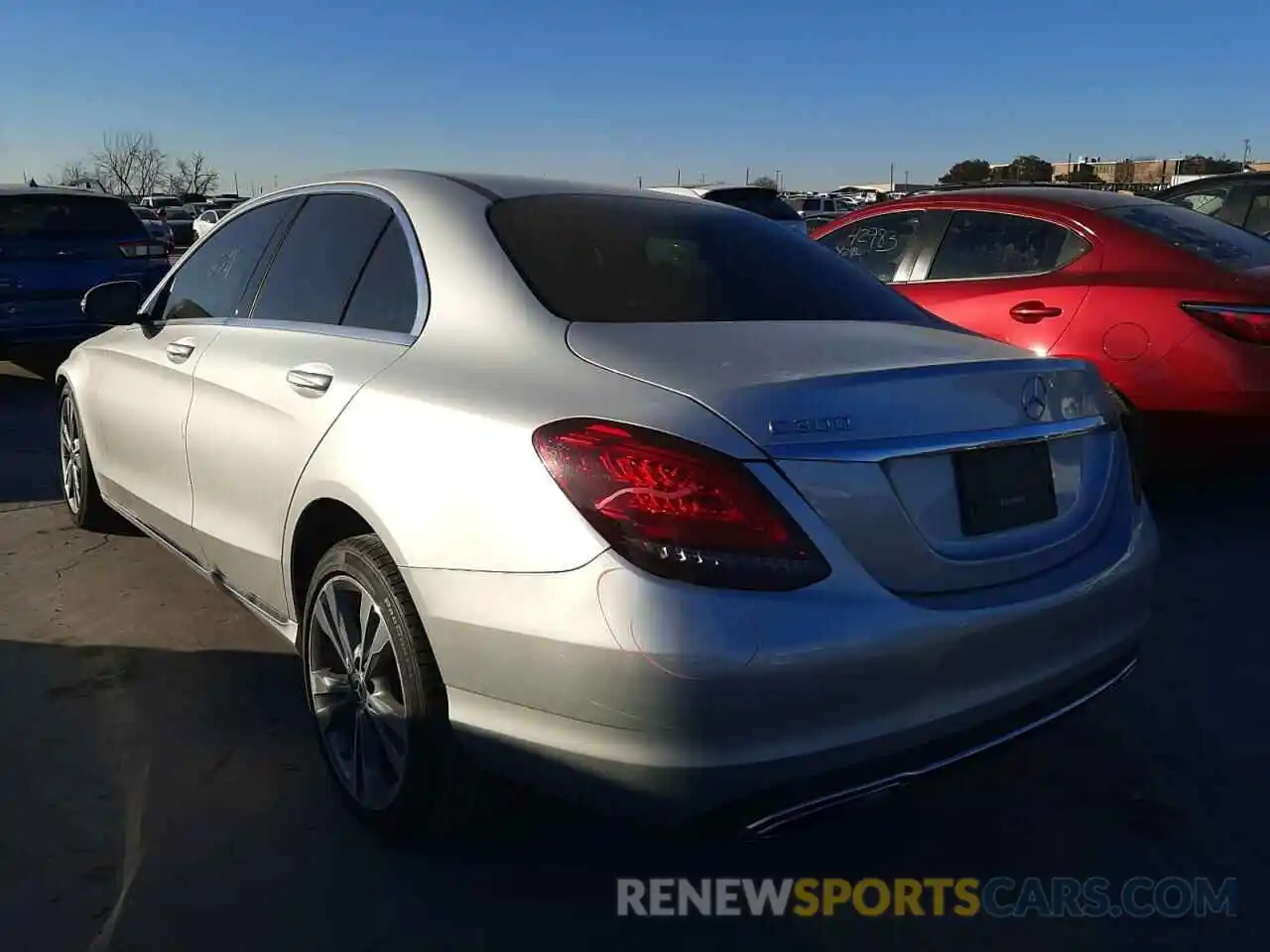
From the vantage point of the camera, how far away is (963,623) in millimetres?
2094

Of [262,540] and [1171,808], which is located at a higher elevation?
[262,540]

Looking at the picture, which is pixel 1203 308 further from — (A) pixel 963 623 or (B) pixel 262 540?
(B) pixel 262 540

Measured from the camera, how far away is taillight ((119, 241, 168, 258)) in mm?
8992

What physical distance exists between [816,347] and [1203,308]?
325 cm

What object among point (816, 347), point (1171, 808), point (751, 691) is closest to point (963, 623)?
point (751, 691)

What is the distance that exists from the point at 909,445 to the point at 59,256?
832cm

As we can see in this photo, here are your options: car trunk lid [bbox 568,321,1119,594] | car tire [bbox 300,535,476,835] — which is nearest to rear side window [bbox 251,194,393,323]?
car tire [bbox 300,535,476,835]

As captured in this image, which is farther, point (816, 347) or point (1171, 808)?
point (1171, 808)

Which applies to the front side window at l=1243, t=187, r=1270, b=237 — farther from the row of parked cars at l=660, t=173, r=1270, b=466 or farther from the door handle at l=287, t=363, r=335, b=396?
the door handle at l=287, t=363, r=335, b=396

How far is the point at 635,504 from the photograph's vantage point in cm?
195

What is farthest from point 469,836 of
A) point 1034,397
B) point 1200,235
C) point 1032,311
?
point 1200,235

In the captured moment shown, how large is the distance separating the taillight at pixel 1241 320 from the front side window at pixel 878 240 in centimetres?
176

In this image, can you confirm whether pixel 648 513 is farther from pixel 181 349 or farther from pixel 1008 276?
pixel 1008 276

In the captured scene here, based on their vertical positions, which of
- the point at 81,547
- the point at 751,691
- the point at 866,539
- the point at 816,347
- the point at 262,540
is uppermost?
the point at 816,347
